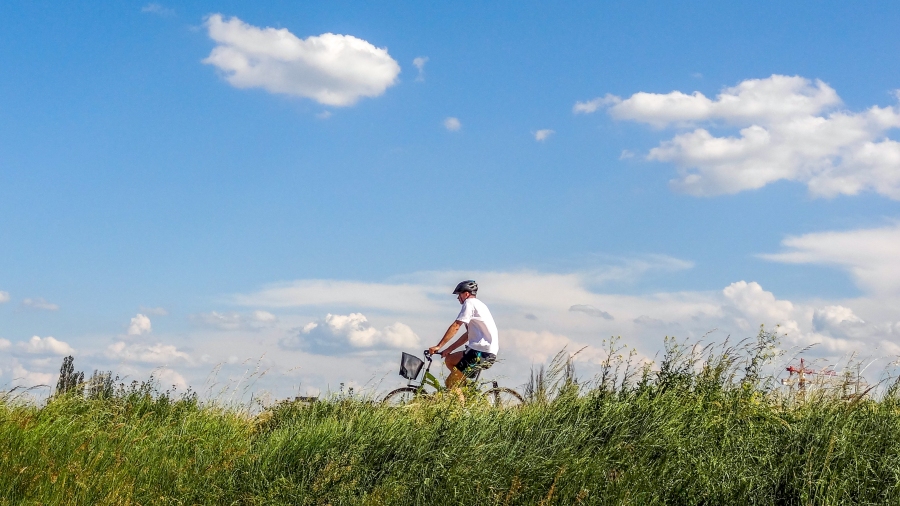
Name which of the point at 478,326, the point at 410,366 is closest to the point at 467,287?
the point at 478,326

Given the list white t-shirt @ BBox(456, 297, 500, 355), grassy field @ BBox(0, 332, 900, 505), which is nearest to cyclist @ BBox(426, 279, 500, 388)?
white t-shirt @ BBox(456, 297, 500, 355)

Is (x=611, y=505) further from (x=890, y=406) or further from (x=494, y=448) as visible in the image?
(x=890, y=406)

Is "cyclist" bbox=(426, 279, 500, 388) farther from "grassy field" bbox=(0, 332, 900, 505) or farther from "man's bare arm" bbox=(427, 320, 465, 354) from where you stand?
"grassy field" bbox=(0, 332, 900, 505)

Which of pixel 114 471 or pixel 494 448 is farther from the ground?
pixel 494 448

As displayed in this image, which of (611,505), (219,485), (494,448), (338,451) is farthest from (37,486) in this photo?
(611,505)

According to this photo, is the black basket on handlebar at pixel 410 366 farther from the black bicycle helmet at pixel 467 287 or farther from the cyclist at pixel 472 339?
the black bicycle helmet at pixel 467 287

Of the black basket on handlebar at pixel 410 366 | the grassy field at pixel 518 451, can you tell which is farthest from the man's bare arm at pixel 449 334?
the grassy field at pixel 518 451

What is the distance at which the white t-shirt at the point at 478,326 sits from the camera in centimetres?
1206

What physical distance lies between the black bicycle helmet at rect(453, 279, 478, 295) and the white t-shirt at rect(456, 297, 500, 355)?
26 centimetres

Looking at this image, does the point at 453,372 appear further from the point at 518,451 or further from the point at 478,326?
the point at 518,451

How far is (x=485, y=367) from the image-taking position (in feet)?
38.9

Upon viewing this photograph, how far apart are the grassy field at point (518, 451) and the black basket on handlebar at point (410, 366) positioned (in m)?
1.65

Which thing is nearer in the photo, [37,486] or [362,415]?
[37,486]

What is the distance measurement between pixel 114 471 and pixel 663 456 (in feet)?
17.2
